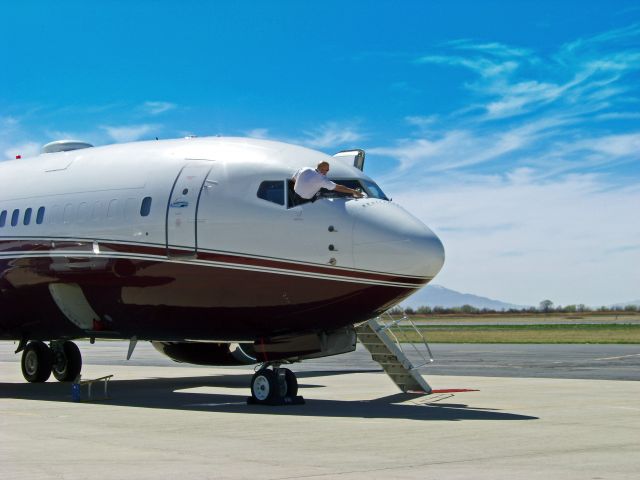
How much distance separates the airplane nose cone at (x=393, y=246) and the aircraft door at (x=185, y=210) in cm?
318

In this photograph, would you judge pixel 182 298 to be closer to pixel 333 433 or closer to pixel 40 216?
pixel 40 216

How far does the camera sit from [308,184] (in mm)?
18641

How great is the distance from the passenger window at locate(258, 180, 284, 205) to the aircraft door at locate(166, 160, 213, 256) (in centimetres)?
127

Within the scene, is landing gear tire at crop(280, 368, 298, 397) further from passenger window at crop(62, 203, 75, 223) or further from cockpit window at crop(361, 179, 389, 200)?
passenger window at crop(62, 203, 75, 223)

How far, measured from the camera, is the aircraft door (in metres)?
19.4

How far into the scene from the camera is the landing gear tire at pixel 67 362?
2836 cm

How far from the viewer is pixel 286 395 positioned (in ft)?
63.9

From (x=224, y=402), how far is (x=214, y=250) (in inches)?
142

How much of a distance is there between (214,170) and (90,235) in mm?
3229

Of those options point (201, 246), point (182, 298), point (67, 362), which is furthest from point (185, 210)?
point (67, 362)

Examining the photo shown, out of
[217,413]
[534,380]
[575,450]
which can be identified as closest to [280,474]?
[575,450]

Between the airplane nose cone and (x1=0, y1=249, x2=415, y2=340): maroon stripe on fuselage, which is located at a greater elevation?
the airplane nose cone

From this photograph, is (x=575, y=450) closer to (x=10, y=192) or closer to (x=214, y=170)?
(x=214, y=170)

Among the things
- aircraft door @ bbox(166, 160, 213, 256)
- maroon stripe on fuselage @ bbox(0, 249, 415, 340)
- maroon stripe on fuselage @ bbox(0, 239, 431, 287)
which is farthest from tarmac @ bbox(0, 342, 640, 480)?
aircraft door @ bbox(166, 160, 213, 256)
